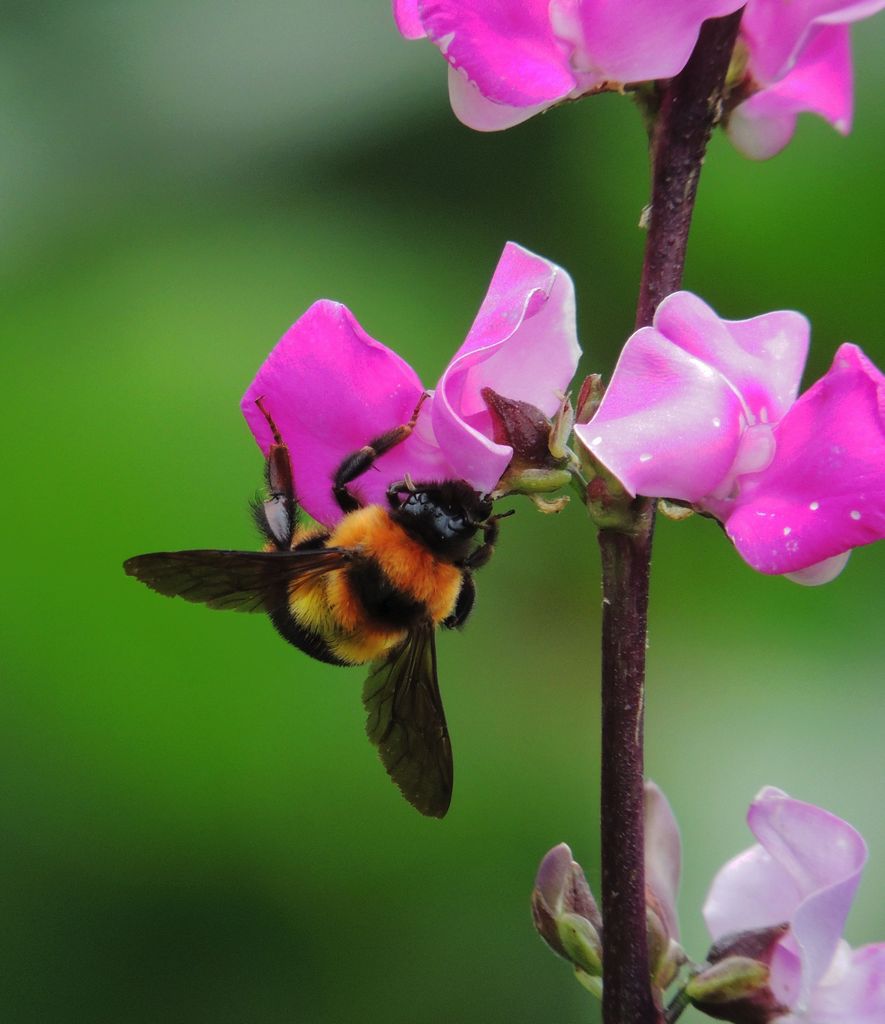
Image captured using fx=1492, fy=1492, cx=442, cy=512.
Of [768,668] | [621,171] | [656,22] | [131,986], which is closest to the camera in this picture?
[656,22]

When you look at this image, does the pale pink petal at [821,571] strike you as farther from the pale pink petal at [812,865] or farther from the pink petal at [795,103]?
the pink petal at [795,103]

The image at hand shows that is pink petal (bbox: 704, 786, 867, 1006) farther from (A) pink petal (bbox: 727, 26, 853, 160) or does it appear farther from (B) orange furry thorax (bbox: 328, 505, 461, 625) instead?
(A) pink petal (bbox: 727, 26, 853, 160)

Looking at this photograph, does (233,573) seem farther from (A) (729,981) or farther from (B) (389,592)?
(A) (729,981)

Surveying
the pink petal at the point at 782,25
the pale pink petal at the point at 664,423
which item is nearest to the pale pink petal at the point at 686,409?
the pale pink petal at the point at 664,423

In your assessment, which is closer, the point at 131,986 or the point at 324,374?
the point at 324,374

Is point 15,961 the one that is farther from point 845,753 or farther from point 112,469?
point 845,753

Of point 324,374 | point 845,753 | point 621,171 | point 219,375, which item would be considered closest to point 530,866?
point 845,753
